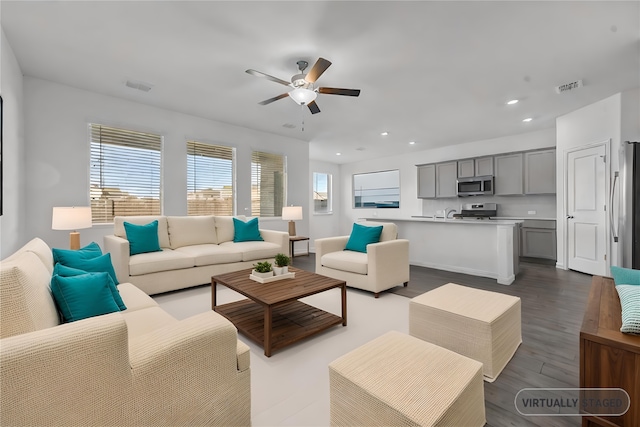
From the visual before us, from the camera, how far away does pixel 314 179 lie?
8.93m

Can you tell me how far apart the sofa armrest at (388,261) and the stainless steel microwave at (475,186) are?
12.0 ft

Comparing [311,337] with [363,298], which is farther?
[363,298]

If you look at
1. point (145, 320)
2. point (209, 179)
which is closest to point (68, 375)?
point (145, 320)

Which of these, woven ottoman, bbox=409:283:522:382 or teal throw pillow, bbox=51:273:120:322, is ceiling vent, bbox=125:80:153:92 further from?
woven ottoman, bbox=409:283:522:382

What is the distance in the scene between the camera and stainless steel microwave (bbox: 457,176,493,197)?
6195 mm

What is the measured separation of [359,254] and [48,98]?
4.53m

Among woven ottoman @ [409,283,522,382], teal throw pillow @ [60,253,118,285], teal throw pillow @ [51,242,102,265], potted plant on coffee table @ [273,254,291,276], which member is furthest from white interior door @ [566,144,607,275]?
teal throw pillow @ [51,242,102,265]

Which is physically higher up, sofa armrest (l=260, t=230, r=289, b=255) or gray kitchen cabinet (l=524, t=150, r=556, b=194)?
gray kitchen cabinet (l=524, t=150, r=556, b=194)

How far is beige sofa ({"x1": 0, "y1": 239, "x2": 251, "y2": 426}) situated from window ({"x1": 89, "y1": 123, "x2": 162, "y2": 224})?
129 inches

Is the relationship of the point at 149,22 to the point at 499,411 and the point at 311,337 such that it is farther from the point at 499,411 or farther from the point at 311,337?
the point at 499,411

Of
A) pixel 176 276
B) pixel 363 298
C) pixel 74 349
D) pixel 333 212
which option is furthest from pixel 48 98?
pixel 333 212

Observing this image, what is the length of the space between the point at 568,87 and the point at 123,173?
250 inches

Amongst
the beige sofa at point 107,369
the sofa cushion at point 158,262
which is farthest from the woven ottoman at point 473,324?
the sofa cushion at point 158,262

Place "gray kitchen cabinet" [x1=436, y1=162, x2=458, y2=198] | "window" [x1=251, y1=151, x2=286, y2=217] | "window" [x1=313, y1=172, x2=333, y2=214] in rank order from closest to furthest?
"window" [x1=251, y1=151, x2=286, y2=217]
"gray kitchen cabinet" [x1=436, y1=162, x2=458, y2=198]
"window" [x1=313, y1=172, x2=333, y2=214]
